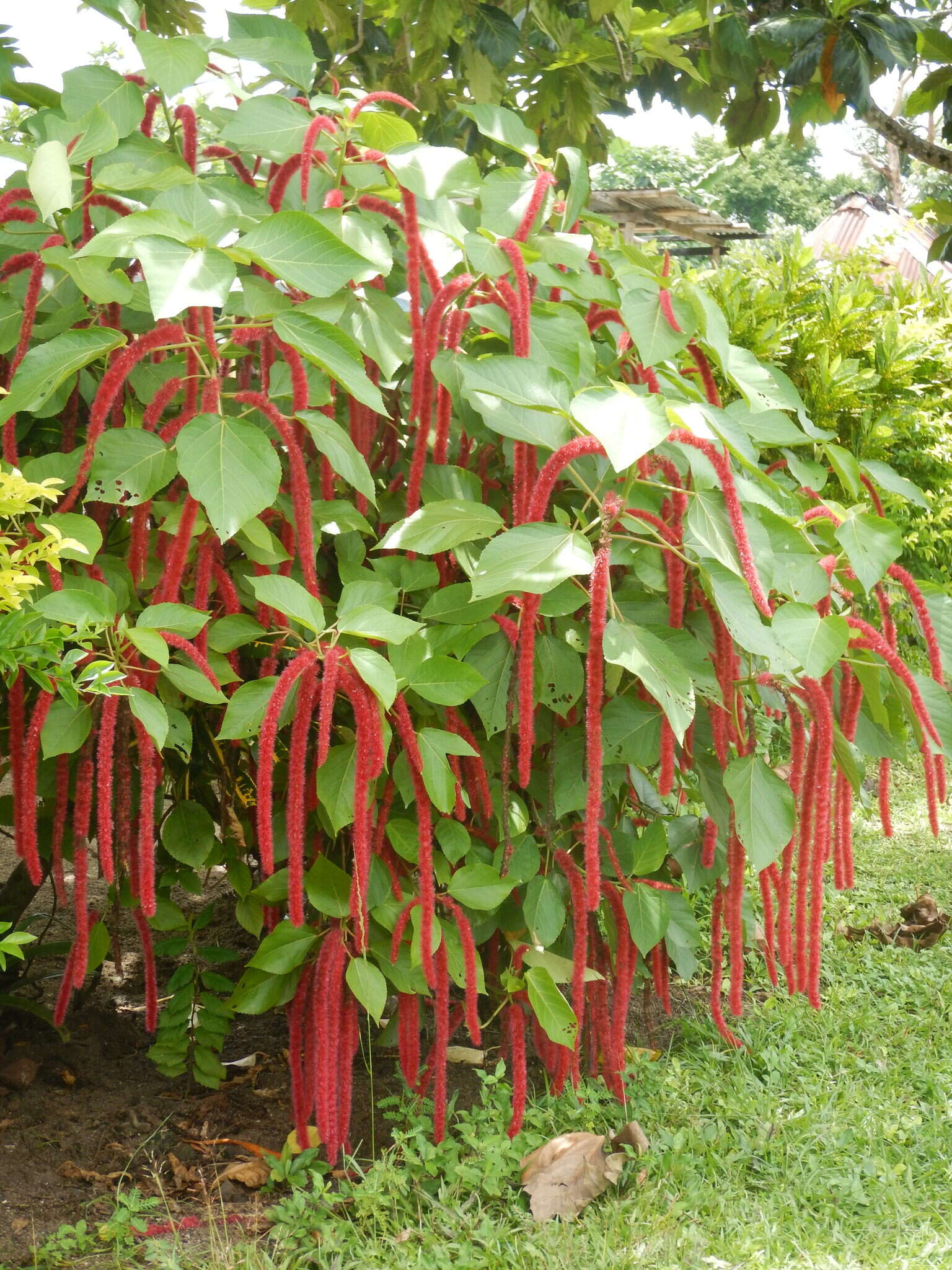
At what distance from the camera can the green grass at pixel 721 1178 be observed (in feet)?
5.46

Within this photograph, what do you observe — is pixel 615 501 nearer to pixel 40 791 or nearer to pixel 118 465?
pixel 118 465

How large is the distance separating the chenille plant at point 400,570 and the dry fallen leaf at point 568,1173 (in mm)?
113

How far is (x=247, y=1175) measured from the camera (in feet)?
6.18

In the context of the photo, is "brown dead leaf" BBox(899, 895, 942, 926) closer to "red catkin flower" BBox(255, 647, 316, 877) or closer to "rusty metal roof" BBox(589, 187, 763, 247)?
"red catkin flower" BBox(255, 647, 316, 877)

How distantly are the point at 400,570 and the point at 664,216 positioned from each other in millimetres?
16686

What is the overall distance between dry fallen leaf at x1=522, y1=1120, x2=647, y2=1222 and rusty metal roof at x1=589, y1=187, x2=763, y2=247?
14.1 meters

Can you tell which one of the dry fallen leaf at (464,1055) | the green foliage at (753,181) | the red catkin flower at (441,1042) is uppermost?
the green foliage at (753,181)

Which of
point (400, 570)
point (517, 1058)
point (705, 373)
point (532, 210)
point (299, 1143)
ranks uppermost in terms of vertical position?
point (532, 210)

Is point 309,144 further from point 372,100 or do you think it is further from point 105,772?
point 105,772

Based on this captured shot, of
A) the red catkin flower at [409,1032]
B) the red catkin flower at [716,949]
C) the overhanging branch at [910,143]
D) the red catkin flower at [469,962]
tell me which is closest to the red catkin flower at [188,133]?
the red catkin flower at [469,962]

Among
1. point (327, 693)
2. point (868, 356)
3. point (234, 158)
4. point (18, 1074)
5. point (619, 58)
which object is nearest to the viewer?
point (327, 693)

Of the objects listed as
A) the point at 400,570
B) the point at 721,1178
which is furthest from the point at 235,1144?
the point at 400,570

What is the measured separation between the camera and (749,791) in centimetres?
161

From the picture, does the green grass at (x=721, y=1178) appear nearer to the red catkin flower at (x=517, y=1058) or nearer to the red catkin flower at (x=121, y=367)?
the red catkin flower at (x=517, y=1058)
